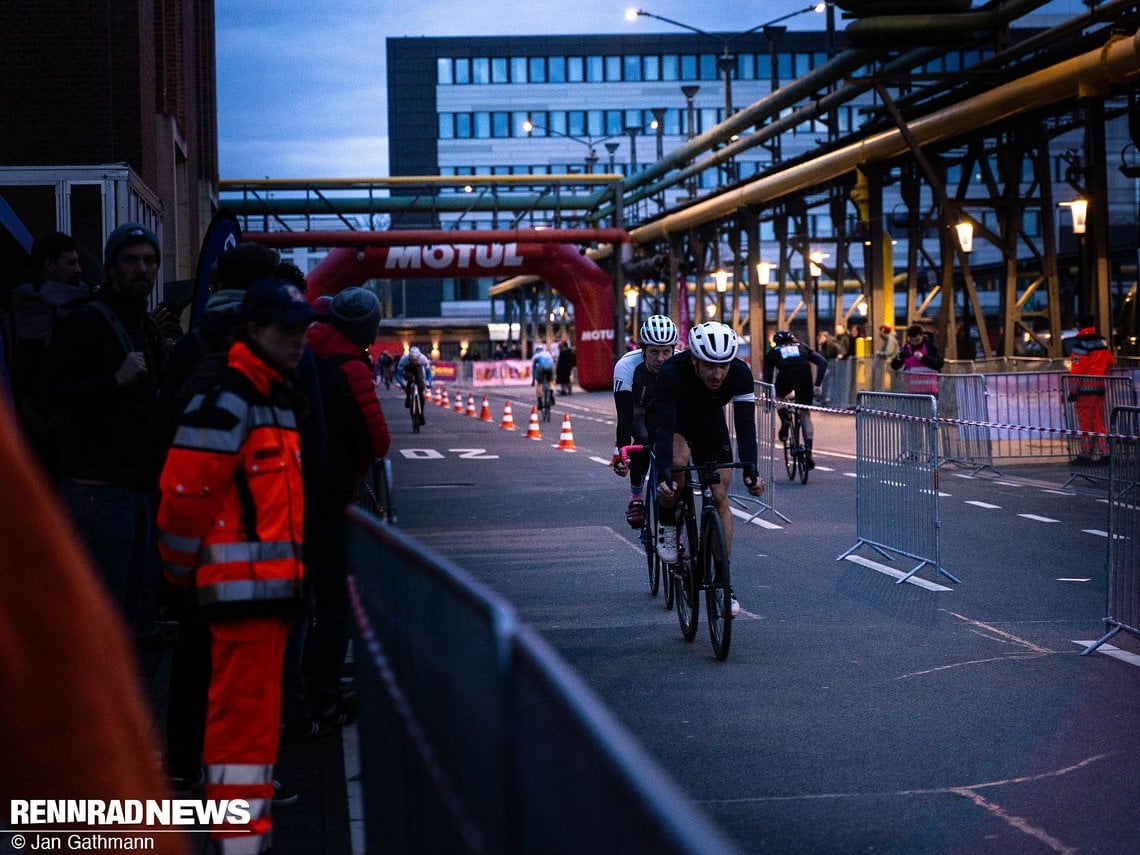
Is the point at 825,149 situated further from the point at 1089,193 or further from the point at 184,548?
the point at 184,548

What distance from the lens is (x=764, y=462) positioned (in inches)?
709

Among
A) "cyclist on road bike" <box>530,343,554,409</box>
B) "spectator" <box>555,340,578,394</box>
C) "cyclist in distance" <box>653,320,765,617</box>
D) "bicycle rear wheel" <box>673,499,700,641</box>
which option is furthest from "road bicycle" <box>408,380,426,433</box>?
"cyclist in distance" <box>653,320,765,617</box>

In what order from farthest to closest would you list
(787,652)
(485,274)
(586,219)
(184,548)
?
(586,219), (485,274), (787,652), (184,548)

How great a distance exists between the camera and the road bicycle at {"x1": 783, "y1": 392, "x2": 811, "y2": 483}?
2016cm

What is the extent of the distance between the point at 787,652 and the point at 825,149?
29146 mm

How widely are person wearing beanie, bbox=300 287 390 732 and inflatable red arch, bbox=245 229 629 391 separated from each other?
136 ft

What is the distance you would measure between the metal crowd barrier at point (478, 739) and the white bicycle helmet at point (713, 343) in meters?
4.79

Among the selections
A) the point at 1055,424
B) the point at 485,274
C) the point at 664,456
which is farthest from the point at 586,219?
the point at 664,456

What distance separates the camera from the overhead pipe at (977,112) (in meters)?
22.1

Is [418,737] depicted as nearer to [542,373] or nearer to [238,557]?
[238,557]

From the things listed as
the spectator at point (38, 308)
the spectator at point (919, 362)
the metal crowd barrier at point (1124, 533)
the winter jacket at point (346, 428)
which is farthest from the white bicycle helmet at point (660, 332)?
the spectator at point (919, 362)

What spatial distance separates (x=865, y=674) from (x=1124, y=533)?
5.73ft

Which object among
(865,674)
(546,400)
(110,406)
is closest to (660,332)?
(865,674)

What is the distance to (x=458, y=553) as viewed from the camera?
13.8 m
